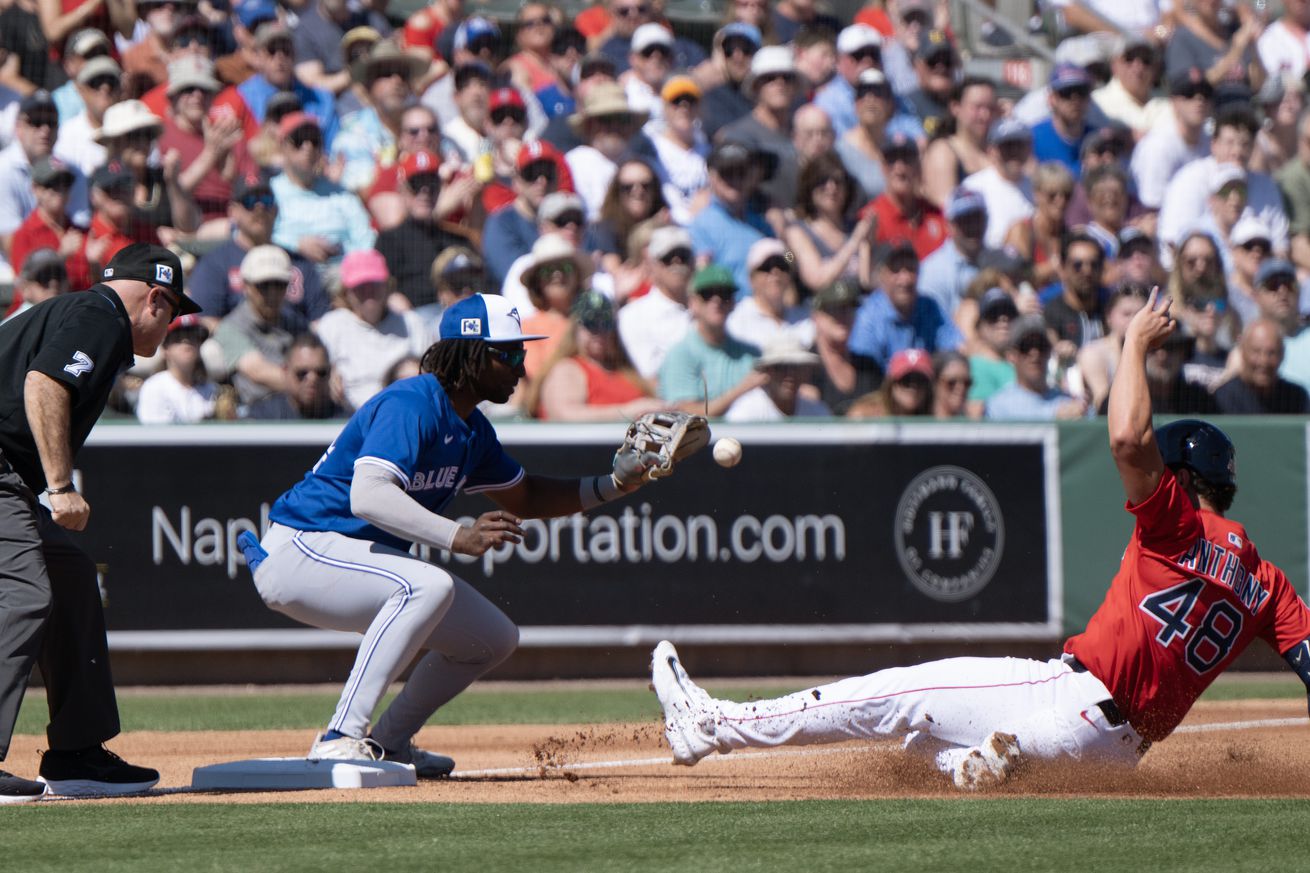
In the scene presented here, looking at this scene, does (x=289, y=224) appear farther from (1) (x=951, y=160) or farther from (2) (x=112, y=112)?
(1) (x=951, y=160)

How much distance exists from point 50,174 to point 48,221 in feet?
0.95

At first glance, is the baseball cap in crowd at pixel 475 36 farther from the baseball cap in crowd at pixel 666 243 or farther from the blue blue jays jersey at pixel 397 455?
the blue blue jays jersey at pixel 397 455

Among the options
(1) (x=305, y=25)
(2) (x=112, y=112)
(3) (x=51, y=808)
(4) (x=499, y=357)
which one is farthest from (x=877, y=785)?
(1) (x=305, y=25)

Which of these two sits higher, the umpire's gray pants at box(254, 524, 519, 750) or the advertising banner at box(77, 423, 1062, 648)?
the umpire's gray pants at box(254, 524, 519, 750)

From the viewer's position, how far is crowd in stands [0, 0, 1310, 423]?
10672 mm

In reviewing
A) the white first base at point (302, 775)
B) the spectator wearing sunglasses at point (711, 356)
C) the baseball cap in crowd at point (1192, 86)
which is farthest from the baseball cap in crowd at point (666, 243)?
the white first base at point (302, 775)

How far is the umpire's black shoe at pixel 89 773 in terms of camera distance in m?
5.82

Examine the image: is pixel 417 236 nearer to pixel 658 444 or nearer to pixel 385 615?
pixel 658 444

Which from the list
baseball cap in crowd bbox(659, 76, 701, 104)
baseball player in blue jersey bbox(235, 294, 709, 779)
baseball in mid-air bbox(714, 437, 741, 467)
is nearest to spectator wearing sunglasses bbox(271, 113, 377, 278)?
baseball cap in crowd bbox(659, 76, 701, 104)

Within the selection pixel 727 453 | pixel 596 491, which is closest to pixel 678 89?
pixel 596 491

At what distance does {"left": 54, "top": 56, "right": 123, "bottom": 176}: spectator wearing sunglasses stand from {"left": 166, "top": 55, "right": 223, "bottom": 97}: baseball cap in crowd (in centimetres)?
35

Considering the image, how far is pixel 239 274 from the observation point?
35.3 ft

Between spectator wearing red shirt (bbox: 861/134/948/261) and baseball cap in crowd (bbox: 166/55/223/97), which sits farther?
spectator wearing red shirt (bbox: 861/134/948/261)

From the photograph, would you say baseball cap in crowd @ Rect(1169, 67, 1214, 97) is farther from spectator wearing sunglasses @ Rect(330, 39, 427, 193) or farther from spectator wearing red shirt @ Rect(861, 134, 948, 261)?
spectator wearing sunglasses @ Rect(330, 39, 427, 193)
